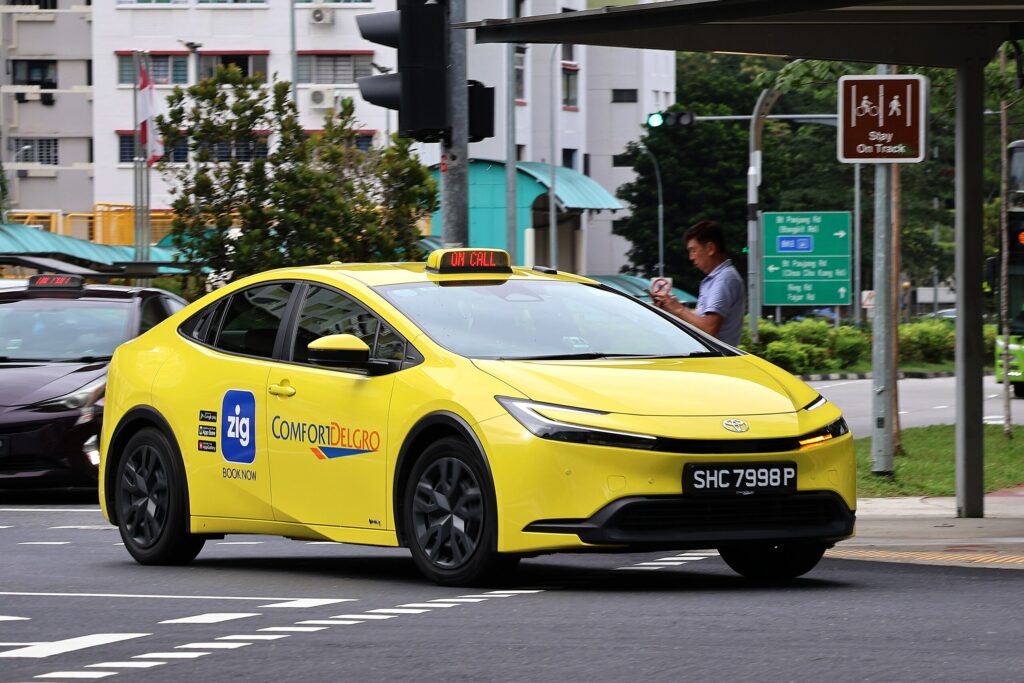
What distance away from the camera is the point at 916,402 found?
120ft

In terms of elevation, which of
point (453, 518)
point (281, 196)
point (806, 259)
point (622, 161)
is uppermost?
point (622, 161)

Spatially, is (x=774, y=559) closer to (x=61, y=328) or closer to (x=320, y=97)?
(x=61, y=328)

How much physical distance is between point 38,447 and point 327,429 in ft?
20.3

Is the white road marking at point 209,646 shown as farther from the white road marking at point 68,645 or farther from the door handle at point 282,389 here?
the door handle at point 282,389

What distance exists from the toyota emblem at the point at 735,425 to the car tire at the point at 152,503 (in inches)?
124

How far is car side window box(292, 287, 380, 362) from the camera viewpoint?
9.98 meters

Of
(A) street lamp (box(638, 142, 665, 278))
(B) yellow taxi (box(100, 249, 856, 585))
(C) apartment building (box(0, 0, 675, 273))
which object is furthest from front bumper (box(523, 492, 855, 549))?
(A) street lamp (box(638, 142, 665, 278))

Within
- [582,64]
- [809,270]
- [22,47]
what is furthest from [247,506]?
[22,47]

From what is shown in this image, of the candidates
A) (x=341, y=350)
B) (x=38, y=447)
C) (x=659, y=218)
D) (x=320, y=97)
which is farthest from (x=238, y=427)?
(x=659, y=218)

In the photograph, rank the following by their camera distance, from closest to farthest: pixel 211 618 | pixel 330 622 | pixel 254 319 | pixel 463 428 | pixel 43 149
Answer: pixel 330 622
pixel 211 618
pixel 463 428
pixel 254 319
pixel 43 149

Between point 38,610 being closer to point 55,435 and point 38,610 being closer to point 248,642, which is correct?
point 248,642

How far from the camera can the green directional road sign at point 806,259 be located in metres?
31.8

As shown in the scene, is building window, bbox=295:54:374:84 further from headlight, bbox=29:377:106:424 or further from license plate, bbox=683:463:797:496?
license plate, bbox=683:463:797:496

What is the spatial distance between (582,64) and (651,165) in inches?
312
